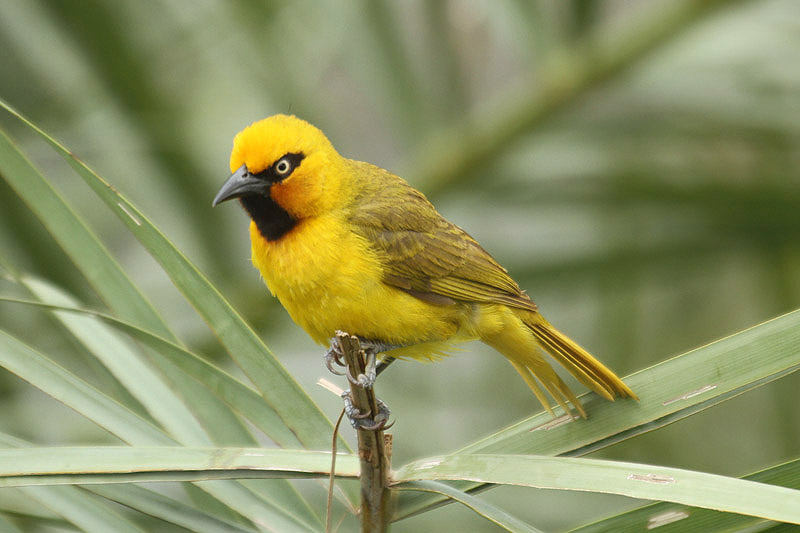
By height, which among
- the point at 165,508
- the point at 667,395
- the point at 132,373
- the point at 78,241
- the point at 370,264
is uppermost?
the point at 370,264

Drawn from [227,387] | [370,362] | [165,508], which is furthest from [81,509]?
[370,362]

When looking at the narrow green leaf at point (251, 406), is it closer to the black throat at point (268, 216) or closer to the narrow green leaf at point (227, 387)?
the narrow green leaf at point (227, 387)

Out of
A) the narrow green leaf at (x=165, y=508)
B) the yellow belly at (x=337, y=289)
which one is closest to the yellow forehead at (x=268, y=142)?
the yellow belly at (x=337, y=289)

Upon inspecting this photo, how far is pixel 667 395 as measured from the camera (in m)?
1.68

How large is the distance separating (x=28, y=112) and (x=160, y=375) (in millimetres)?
1076

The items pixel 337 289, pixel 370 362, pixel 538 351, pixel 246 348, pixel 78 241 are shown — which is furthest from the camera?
pixel 538 351

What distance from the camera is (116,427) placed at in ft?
5.72

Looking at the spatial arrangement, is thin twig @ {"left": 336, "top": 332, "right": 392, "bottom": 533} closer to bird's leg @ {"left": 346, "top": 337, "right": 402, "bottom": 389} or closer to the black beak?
bird's leg @ {"left": 346, "top": 337, "right": 402, "bottom": 389}

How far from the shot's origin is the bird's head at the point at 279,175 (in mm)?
2291

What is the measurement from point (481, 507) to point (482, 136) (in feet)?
6.02

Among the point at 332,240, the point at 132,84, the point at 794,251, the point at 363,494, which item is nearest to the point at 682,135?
the point at 794,251

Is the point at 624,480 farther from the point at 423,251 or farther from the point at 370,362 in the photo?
the point at 423,251

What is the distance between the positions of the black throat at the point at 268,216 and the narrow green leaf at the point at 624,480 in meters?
0.88

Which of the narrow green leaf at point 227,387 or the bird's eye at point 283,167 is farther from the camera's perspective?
the bird's eye at point 283,167
